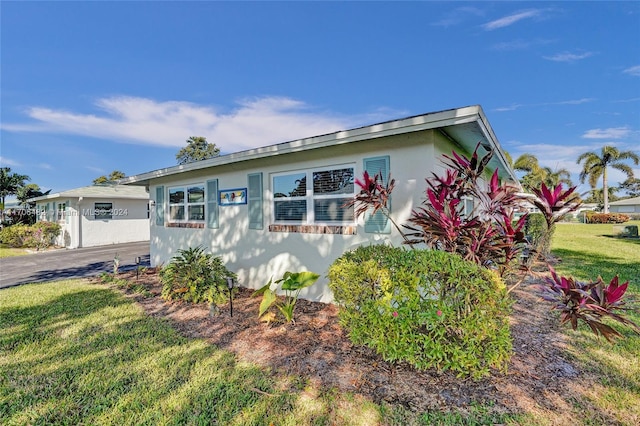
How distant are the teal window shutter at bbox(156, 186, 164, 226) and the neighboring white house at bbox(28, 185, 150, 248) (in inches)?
358

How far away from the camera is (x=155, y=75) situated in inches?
494

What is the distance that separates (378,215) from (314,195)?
1.41 metres

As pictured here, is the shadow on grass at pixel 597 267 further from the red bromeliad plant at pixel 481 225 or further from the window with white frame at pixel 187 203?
the window with white frame at pixel 187 203

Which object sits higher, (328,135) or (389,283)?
(328,135)

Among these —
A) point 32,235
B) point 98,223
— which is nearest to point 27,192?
point 32,235

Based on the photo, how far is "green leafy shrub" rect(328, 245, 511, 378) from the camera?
2.61m

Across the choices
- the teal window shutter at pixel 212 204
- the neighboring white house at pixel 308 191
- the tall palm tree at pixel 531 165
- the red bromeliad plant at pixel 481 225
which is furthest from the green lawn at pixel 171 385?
the tall palm tree at pixel 531 165

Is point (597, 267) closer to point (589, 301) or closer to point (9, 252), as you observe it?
point (589, 301)

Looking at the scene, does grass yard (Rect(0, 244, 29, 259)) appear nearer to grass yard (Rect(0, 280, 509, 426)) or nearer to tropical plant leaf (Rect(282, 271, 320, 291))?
grass yard (Rect(0, 280, 509, 426))

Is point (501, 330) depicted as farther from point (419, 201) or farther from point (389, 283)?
point (419, 201)

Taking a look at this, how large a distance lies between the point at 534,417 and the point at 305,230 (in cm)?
416

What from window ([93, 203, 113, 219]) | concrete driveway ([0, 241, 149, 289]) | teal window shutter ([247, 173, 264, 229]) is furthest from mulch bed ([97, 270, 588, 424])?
window ([93, 203, 113, 219])

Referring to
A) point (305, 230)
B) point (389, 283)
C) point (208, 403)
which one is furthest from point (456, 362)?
point (305, 230)

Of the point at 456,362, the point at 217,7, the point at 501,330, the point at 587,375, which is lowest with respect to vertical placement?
the point at 587,375
